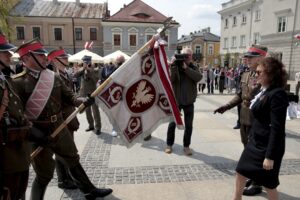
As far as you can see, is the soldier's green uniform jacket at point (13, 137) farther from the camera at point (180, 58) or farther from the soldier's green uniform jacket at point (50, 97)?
the camera at point (180, 58)

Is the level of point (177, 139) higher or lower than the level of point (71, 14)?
lower

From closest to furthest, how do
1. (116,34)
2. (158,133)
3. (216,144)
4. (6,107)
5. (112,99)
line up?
(6,107)
(112,99)
(216,144)
(158,133)
(116,34)

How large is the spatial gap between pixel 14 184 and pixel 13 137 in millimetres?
431

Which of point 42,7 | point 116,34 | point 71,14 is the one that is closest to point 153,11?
point 116,34

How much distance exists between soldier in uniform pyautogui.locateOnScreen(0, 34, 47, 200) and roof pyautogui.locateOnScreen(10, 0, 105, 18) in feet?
132

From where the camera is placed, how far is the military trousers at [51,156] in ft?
9.77

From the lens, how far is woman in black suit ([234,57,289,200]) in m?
2.64

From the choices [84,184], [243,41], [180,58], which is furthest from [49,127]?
[243,41]

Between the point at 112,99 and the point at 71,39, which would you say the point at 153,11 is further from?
the point at 112,99

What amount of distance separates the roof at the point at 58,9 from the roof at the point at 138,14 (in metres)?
3.52

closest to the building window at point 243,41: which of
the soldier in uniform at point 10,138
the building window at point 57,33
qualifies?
the building window at point 57,33

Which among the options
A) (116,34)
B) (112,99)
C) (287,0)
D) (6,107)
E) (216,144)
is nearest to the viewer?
(6,107)

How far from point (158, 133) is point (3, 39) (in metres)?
5.01

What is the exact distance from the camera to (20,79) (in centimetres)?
284
